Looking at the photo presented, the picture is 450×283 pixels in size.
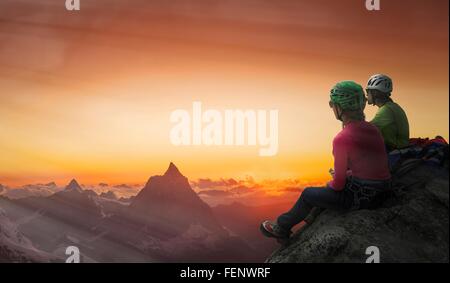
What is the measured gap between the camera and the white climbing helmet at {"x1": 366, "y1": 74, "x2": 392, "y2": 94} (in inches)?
360

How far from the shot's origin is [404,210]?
8.31 m

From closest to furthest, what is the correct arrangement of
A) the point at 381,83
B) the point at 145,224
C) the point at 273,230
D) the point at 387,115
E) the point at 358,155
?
the point at 358,155 < the point at 273,230 < the point at 387,115 < the point at 381,83 < the point at 145,224

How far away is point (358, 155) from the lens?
26.1 feet

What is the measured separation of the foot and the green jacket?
2510 mm

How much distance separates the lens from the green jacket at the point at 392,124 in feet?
29.4

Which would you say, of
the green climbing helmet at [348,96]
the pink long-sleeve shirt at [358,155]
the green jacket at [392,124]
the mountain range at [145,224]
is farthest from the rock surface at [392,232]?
the mountain range at [145,224]

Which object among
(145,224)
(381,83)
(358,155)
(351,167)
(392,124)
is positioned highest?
(381,83)

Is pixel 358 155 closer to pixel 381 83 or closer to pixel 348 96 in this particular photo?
pixel 348 96

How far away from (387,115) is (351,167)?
157cm

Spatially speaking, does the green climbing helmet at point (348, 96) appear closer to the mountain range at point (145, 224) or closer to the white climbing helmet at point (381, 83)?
the white climbing helmet at point (381, 83)

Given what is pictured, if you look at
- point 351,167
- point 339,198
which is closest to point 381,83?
point 351,167
